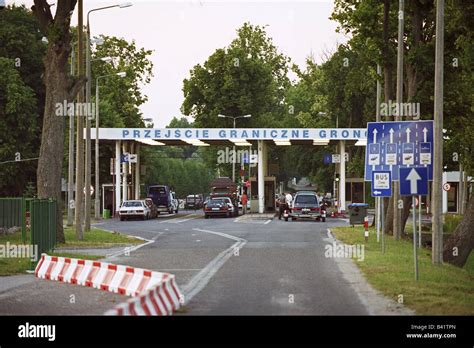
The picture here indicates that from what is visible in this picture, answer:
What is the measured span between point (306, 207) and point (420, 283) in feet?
131

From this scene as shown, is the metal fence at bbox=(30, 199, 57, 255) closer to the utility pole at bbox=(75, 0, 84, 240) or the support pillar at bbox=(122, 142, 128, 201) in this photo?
the utility pole at bbox=(75, 0, 84, 240)

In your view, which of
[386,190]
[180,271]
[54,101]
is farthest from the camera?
[54,101]

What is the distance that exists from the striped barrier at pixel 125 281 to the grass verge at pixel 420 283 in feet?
12.5

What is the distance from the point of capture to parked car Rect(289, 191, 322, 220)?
5891 centimetres

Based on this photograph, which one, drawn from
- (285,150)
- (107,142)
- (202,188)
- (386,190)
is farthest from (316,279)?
(202,188)

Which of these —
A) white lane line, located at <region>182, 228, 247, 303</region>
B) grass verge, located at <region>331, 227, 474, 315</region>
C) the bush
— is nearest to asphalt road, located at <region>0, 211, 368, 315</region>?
white lane line, located at <region>182, 228, 247, 303</region>

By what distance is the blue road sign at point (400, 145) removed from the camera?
824 inches

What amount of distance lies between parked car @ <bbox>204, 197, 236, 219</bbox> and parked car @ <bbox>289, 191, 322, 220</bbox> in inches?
284

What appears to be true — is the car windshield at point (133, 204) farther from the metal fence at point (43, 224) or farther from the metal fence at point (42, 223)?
the metal fence at point (43, 224)

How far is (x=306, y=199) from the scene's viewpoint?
196ft

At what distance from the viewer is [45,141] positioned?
32.9 meters

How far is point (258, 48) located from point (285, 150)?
1077 centimetres

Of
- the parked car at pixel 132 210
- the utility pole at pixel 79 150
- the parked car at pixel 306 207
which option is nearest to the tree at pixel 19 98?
the parked car at pixel 132 210
